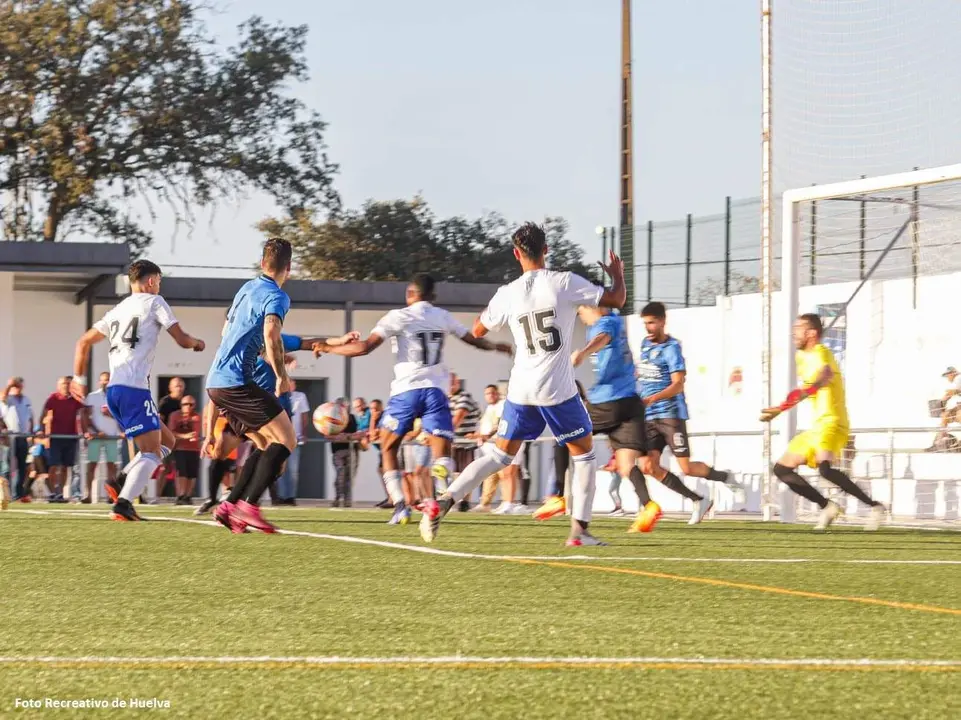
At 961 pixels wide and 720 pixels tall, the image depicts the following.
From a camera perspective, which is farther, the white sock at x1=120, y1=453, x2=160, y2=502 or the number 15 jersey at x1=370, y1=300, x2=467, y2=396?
the number 15 jersey at x1=370, y1=300, x2=467, y2=396

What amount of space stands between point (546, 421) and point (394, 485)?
11.7 ft

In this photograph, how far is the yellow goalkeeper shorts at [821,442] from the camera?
480 inches

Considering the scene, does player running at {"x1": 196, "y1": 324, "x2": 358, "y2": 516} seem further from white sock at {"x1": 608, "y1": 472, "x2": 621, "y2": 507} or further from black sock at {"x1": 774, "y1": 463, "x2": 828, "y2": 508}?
white sock at {"x1": 608, "y1": 472, "x2": 621, "y2": 507}

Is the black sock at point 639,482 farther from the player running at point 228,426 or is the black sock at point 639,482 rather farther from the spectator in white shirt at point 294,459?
the spectator in white shirt at point 294,459

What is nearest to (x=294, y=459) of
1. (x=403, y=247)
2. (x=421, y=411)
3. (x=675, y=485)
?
(x=675, y=485)

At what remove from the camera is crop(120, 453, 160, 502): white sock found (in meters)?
11.4

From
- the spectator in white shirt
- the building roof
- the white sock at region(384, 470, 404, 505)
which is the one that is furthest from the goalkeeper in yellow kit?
the building roof

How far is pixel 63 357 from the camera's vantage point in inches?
1102

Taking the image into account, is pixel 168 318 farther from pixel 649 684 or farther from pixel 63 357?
pixel 63 357

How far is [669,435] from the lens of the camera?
13.2m

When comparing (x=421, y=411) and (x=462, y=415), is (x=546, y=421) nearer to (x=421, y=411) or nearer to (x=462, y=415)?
(x=421, y=411)

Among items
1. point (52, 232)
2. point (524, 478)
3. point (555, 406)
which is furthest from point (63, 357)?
point (555, 406)

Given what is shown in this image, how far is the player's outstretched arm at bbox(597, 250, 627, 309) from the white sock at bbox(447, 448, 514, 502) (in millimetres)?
1106

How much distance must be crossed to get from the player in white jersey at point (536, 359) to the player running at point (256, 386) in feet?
3.97
